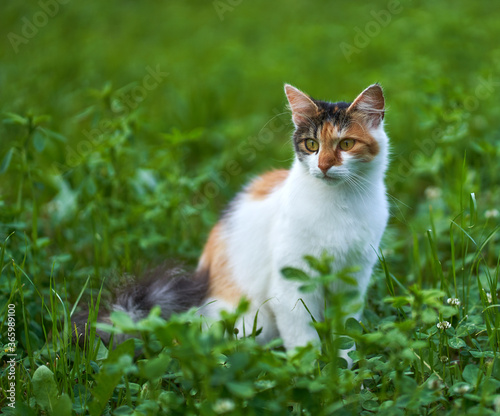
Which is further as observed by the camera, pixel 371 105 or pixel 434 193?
pixel 434 193

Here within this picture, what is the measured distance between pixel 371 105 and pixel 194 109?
3.02 m

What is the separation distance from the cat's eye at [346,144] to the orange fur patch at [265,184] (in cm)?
55

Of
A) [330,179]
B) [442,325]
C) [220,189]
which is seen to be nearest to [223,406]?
[442,325]

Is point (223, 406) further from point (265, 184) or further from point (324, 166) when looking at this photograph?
point (265, 184)

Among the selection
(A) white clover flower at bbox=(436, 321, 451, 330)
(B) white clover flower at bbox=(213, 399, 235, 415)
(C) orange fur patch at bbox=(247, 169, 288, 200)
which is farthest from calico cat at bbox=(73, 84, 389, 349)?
(B) white clover flower at bbox=(213, 399, 235, 415)

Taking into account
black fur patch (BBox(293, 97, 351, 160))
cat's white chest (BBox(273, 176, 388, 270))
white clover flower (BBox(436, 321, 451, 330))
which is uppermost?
black fur patch (BBox(293, 97, 351, 160))

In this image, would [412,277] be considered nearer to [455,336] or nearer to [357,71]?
[455,336]

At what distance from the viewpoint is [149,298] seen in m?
2.48

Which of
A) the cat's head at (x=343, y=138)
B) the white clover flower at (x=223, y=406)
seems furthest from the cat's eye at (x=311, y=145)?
the white clover flower at (x=223, y=406)

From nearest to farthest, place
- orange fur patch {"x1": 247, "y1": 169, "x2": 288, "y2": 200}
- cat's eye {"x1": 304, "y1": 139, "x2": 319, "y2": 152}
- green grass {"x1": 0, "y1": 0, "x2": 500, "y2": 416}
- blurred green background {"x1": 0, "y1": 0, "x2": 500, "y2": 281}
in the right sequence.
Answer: green grass {"x1": 0, "y1": 0, "x2": 500, "y2": 416} < cat's eye {"x1": 304, "y1": 139, "x2": 319, "y2": 152} < orange fur patch {"x1": 247, "y1": 169, "x2": 288, "y2": 200} < blurred green background {"x1": 0, "y1": 0, "x2": 500, "y2": 281}

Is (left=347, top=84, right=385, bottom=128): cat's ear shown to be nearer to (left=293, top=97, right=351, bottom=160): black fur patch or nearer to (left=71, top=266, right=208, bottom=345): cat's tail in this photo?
A: (left=293, top=97, right=351, bottom=160): black fur patch

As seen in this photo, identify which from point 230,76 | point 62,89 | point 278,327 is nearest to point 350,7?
point 230,76

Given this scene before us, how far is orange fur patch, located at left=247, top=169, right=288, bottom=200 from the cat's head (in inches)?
17.2

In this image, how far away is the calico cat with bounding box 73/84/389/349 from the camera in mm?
2295
